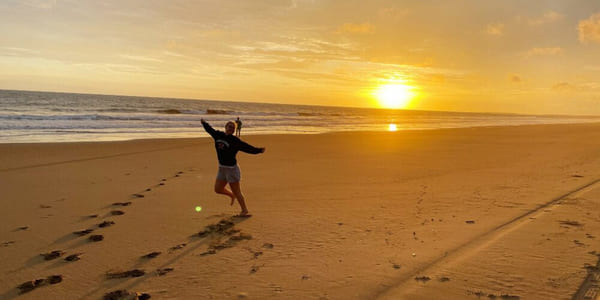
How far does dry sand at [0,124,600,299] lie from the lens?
4062 millimetres

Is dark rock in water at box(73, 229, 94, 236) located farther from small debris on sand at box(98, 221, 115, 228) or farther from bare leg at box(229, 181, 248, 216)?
bare leg at box(229, 181, 248, 216)

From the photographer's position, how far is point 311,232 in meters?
5.88

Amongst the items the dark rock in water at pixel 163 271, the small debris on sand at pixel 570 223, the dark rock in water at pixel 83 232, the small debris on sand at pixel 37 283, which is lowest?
the small debris on sand at pixel 37 283

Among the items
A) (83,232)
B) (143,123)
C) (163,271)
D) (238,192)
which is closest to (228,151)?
(238,192)

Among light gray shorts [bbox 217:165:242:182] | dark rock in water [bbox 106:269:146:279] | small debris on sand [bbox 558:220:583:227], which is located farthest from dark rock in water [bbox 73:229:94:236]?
small debris on sand [bbox 558:220:583:227]

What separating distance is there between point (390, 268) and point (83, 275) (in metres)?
3.63

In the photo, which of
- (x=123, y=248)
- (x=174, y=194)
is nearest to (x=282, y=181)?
(x=174, y=194)

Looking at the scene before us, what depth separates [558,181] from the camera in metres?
9.62

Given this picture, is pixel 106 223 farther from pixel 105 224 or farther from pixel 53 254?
pixel 53 254

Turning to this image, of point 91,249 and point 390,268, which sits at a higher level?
point 390,268

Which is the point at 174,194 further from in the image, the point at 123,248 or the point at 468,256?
the point at 468,256

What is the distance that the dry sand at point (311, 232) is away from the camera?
4062mm

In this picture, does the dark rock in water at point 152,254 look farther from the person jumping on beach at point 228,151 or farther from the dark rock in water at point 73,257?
the person jumping on beach at point 228,151

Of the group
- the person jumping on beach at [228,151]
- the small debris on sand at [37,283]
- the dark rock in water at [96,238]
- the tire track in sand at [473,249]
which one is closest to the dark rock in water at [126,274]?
the small debris on sand at [37,283]
